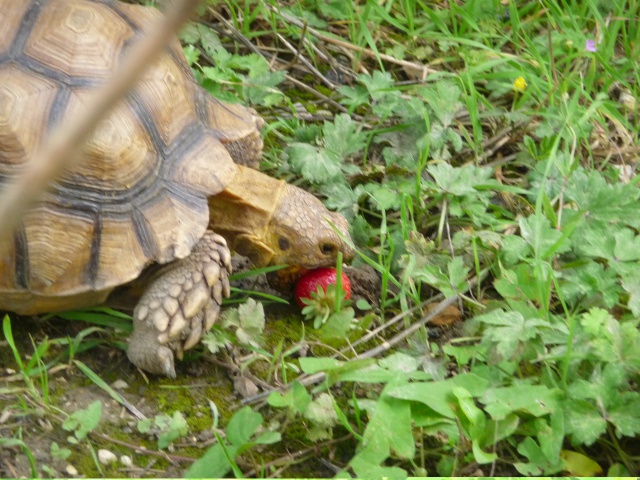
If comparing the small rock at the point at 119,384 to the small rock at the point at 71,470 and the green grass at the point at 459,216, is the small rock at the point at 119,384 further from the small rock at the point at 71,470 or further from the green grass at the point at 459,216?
the small rock at the point at 71,470

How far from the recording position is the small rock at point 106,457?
2.20 metres

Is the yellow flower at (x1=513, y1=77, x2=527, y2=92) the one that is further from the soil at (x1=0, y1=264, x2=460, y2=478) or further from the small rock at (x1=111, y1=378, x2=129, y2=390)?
the small rock at (x1=111, y1=378, x2=129, y2=390)

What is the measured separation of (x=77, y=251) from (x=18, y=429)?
1.83ft

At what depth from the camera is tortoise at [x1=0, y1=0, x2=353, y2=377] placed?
238 centimetres

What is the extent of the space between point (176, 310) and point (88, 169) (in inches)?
20.8

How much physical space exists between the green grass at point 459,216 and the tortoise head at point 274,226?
0.17m

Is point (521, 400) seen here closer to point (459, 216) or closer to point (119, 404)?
point (459, 216)

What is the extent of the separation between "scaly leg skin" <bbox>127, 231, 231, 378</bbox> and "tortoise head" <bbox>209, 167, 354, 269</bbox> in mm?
234

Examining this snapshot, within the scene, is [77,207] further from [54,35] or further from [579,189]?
[579,189]

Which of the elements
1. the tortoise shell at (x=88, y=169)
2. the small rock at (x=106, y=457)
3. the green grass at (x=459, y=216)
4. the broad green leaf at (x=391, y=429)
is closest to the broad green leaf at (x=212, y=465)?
the green grass at (x=459, y=216)

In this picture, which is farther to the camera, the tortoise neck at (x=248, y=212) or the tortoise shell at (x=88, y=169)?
the tortoise neck at (x=248, y=212)

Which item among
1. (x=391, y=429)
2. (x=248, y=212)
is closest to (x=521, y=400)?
(x=391, y=429)

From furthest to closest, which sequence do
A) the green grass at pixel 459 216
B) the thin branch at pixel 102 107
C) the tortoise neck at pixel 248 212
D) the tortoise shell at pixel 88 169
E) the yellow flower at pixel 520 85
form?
the yellow flower at pixel 520 85 < the tortoise neck at pixel 248 212 < the tortoise shell at pixel 88 169 < the green grass at pixel 459 216 < the thin branch at pixel 102 107

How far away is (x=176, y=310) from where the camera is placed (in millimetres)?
2461
